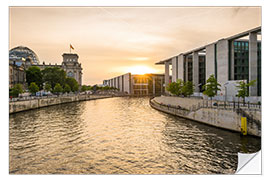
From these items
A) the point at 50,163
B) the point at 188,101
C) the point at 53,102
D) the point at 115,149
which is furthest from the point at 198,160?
the point at 53,102

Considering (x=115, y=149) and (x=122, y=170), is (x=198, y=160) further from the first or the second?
(x=115, y=149)

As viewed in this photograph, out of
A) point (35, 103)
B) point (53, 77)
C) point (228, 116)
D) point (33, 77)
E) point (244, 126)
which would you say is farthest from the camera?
point (53, 77)

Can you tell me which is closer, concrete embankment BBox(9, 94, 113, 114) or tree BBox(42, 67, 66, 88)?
concrete embankment BBox(9, 94, 113, 114)

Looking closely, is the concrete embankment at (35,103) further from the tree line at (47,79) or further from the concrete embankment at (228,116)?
the concrete embankment at (228,116)

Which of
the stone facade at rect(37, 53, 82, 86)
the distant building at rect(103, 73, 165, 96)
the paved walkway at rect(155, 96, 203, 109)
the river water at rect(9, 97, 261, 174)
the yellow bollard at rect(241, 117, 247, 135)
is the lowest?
the river water at rect(9, 97, 261, 174)

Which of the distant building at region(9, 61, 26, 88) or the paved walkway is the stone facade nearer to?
the distant building at region(9, 61, 26, 88)

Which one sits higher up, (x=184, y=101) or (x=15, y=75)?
(x=15, y=75)

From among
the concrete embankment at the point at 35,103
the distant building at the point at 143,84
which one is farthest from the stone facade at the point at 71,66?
the concrete embankment at the point at 35,103

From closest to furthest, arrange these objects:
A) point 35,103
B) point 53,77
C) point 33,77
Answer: point 35,103 < point 33,77 < point 53,77

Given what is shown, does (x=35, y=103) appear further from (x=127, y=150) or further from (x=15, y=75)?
(x=127, y=150)

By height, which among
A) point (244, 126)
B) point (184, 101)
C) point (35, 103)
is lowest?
point (244, 126)

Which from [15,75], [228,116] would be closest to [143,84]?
[15,75]

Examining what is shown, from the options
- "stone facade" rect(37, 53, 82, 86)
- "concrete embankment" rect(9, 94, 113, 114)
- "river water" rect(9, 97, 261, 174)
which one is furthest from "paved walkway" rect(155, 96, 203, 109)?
"stone facade" rect(37, 53, 82, 86)
